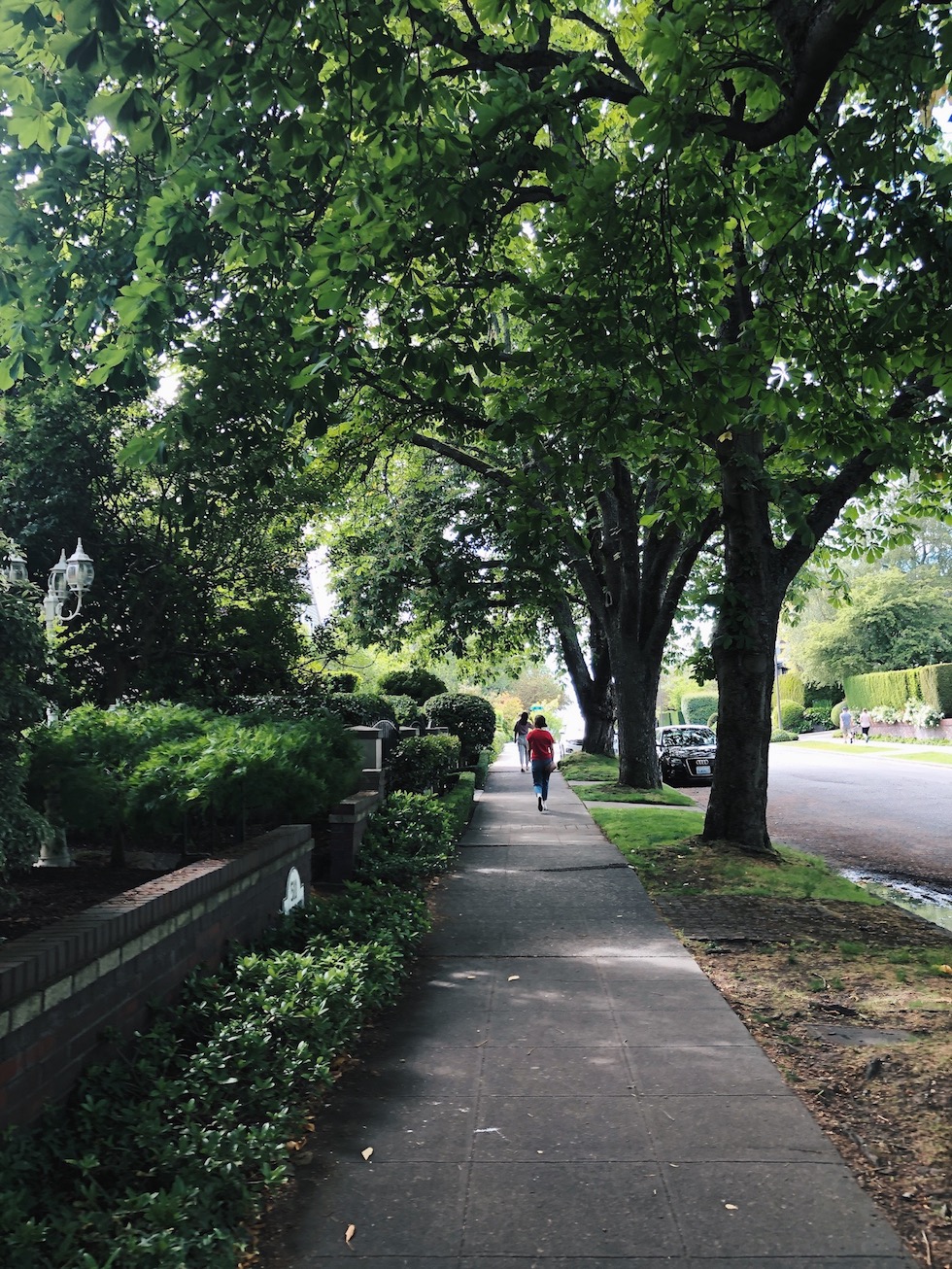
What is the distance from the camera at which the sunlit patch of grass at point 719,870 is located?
9.30 meters

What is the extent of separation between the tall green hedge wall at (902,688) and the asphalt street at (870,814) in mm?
12953

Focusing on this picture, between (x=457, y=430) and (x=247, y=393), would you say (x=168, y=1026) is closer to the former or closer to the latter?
(x=247, y=393)

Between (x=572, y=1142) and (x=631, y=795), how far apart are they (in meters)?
14.6

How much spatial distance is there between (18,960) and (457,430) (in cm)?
928

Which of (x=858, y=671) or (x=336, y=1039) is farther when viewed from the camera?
(x=858, y=671)

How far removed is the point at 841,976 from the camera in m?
Answer: 6.41

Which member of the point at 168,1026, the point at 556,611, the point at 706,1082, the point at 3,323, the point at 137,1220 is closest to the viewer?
the point at 137,1220

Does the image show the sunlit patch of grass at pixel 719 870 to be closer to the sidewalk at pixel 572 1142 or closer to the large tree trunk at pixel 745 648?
the large tree trunk at pixel 745 648

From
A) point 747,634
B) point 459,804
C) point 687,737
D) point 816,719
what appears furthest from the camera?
point 816,719

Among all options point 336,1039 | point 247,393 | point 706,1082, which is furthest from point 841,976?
point 247,393

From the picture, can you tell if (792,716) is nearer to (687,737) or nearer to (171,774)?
(687,737)

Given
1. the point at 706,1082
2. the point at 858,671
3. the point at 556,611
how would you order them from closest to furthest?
the point at 706,1082
the point at 556,611
the point at 858,671

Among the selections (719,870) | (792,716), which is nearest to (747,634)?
(719,870)

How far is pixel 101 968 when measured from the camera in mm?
3871
